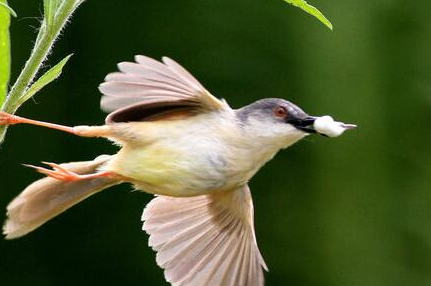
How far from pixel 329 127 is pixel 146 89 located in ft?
0.64

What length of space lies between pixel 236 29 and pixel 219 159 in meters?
1.97

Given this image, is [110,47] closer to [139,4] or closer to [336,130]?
[139,4]

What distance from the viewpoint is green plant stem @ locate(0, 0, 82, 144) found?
2.83ft

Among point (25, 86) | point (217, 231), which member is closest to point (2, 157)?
point (217, 231)

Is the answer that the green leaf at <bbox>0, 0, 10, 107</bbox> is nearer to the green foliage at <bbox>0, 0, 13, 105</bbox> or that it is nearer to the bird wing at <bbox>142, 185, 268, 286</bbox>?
the green foliage at <bbox>0, 0, 13, 105</bbox>

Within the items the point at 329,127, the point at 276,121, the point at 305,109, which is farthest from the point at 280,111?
the point at 305,109

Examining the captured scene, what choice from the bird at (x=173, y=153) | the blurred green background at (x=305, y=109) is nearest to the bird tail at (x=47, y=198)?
the bird at (x=173, y=153)

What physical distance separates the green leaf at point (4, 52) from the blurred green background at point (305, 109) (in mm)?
1966

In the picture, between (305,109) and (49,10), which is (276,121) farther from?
(305,109)

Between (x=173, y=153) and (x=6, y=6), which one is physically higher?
(x=6, y=6)

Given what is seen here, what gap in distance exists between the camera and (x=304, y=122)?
1087 millimetres

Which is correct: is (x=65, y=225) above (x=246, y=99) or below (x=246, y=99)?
below

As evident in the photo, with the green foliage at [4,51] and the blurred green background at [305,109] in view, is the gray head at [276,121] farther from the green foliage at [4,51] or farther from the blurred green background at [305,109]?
the blurred green background at [305,109]

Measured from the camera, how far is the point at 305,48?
3.05 m
